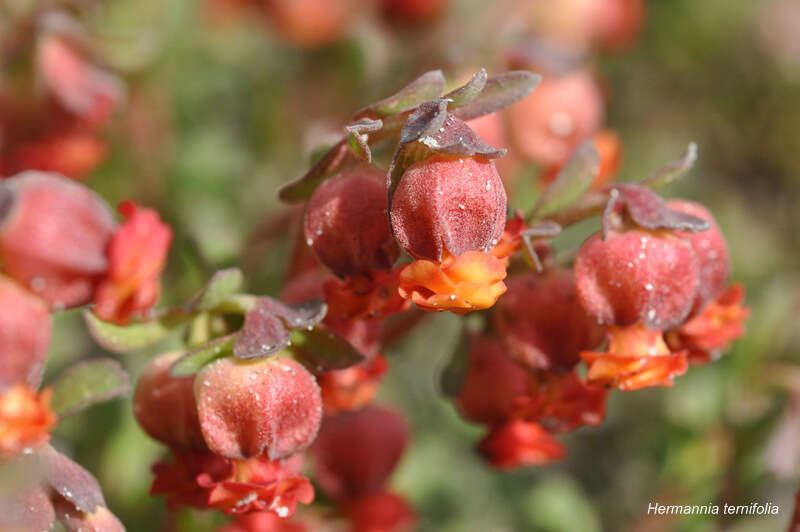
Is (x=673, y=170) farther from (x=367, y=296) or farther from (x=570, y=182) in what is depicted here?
(x=367, y=296)

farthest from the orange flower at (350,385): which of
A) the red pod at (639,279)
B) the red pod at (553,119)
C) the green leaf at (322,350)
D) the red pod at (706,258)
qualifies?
the red pod at (553,119)

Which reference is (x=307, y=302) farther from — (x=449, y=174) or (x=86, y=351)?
(x=86, y=351)

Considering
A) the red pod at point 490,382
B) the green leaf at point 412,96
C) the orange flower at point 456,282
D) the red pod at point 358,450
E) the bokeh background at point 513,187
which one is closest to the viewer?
the orange flower at point 456,282

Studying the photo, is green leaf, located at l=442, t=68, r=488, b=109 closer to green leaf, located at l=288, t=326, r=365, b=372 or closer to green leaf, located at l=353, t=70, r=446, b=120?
green leaf, located at l=353, t=70, r=446, b=120

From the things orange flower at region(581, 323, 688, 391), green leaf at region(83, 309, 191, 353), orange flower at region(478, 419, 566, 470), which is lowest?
orange flower at region(478, 419, 566, 470)

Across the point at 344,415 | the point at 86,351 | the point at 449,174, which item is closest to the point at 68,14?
the point at 86,351

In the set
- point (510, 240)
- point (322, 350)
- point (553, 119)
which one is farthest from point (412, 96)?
point (553, 119)

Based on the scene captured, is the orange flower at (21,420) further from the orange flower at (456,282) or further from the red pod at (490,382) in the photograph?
the red pod at (490,382)

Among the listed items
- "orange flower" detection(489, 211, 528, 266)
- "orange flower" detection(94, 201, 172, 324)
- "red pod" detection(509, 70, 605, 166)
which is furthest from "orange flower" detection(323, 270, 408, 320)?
"red pod" detection(509, 70, 605, 166)
